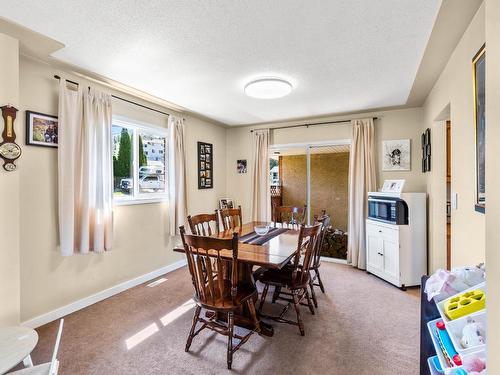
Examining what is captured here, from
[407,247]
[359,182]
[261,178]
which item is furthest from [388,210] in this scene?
[261,178]

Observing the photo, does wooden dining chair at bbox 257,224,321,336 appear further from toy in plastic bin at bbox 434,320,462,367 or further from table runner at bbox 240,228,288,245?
toy in plastic bin at bbox 434,320,462,367

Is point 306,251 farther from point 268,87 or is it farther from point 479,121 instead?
point 268,87

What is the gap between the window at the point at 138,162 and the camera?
3.29 metres

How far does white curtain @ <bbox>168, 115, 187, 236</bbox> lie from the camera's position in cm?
385

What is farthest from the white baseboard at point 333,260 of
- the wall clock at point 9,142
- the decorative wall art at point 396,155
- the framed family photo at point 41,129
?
the wall clock at point 9,142

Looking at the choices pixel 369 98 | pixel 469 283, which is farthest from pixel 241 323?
pixel 369 98

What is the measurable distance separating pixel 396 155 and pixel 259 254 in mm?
3051

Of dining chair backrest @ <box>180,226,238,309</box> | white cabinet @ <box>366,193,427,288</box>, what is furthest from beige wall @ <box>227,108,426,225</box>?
dining chair backrest @ <box>180,226,238,309</box>

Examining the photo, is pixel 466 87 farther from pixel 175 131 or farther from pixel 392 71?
pixel 175 131

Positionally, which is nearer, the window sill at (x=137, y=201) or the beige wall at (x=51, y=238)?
the beige wall at (x=51, y=238)

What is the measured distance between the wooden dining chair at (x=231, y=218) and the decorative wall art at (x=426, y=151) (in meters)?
2.60

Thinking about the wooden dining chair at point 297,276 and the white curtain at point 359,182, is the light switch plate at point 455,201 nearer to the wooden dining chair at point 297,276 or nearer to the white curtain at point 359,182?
the wooden dining chair at point 297,276

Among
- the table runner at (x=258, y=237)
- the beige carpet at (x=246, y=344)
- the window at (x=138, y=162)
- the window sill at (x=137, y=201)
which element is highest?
the window at (x=138, y=162)

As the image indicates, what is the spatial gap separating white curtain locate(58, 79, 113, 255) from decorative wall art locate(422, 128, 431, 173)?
3961 millimetres
